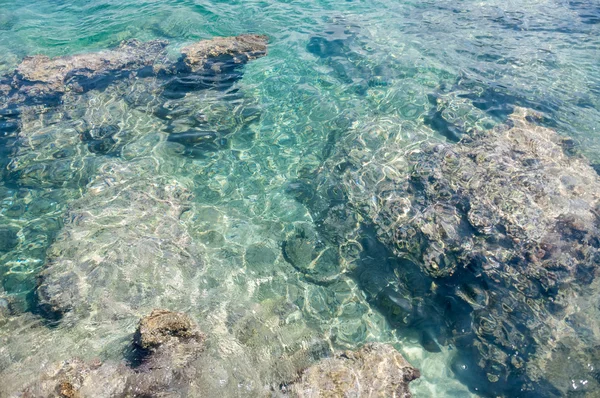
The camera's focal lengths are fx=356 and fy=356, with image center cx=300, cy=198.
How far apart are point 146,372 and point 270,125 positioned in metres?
5.90

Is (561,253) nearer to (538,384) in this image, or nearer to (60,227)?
(538,384)

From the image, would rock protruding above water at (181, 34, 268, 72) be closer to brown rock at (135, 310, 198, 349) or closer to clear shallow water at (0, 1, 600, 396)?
clear shallow water at (0, 1, 600, 396)

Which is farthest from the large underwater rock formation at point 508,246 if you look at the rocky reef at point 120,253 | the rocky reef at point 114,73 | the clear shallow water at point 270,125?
the rocky reef at point 114,73

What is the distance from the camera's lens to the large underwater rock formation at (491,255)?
432 cm

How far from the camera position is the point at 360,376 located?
12.2 ft

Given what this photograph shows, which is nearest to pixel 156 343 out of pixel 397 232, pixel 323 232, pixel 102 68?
pixel 323 232

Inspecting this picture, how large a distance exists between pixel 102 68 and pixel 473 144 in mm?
9491

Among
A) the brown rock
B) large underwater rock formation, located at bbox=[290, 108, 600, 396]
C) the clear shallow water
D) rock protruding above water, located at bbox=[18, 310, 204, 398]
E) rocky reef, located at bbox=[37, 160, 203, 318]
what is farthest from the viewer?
the clear shallow water

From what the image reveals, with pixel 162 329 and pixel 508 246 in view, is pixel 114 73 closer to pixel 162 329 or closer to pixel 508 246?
pixel 162 329

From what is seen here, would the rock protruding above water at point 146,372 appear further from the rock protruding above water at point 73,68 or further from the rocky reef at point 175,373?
the rock protruding above water at point 73,68

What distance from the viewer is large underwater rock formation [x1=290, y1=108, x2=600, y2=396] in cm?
432

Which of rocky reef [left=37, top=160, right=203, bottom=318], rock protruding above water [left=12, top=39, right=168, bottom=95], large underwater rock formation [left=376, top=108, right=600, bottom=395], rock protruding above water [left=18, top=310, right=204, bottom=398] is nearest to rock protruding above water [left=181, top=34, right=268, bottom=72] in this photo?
rock protruding above water [left=12, top=39, right=168, bottom=95]

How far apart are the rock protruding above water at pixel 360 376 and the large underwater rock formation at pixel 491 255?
3.55 ft

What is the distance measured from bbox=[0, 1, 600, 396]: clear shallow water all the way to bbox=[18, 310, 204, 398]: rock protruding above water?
0.31 m
